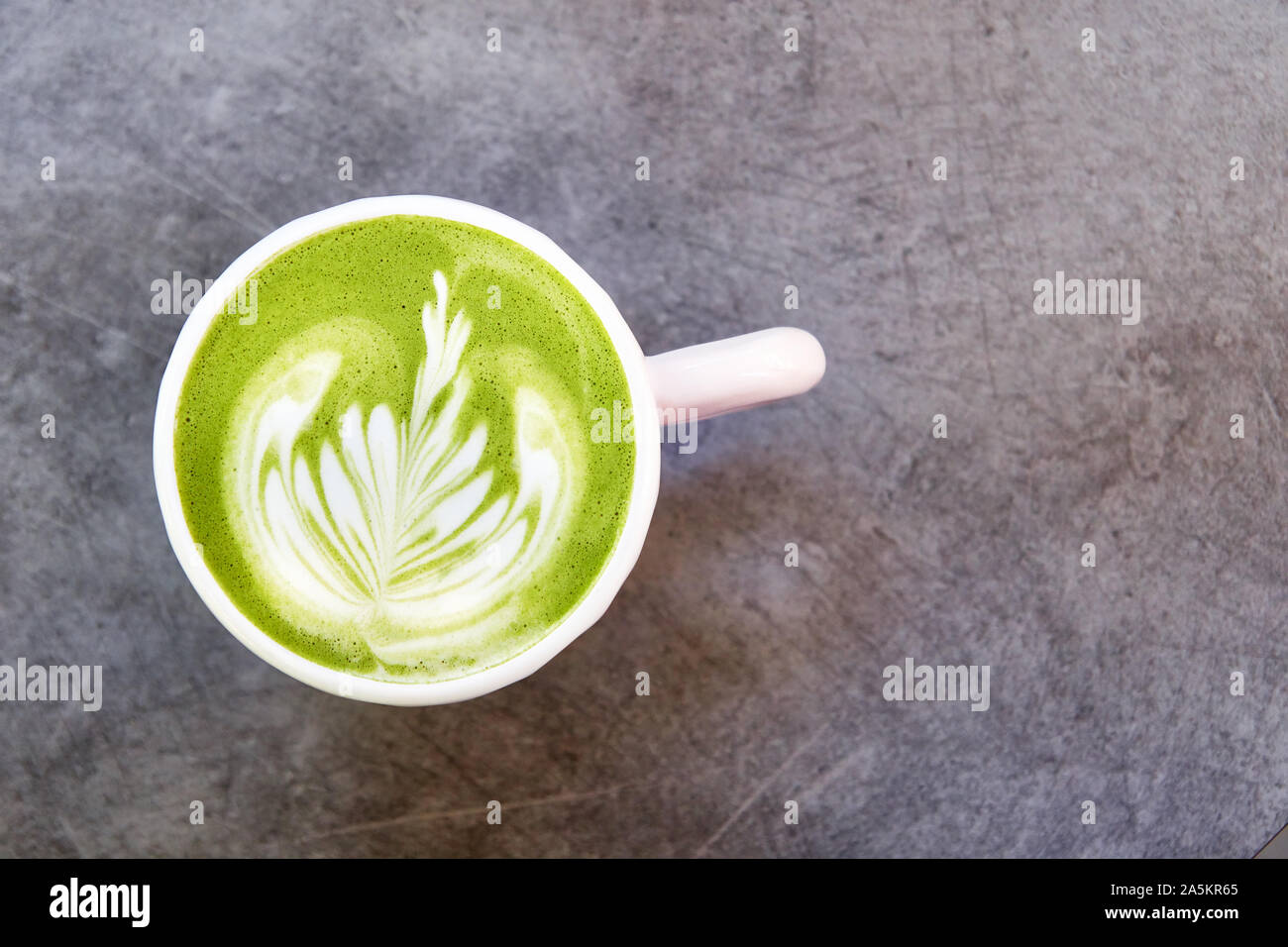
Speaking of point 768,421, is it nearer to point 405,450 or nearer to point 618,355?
point 618,355

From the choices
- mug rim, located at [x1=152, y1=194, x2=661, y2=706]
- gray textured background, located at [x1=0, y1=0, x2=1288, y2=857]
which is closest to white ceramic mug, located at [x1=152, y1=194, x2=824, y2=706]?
mug rim, located at [x1=152, y1=194, x2=661, y2=706]

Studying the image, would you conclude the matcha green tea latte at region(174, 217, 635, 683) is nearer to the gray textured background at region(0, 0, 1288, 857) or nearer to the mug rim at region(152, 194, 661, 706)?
the mug rim at region(152, 194, 661, 706)

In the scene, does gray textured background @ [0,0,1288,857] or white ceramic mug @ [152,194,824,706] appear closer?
white ceramic mug @ [152,194,824,706]

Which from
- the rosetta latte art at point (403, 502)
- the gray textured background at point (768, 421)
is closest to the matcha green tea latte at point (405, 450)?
the rosetta latte art at point (403, 502)

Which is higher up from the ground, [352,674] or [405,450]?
[405,450]

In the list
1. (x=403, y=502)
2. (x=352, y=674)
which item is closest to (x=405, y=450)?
(x=403, y=502)

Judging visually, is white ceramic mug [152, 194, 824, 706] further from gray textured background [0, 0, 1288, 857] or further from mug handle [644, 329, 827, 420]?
gray textured background [0, 0, 1288, 857]

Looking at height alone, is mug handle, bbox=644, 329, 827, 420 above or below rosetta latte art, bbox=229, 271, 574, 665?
above

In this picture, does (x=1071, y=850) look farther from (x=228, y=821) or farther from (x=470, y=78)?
(x=470, y=78)
